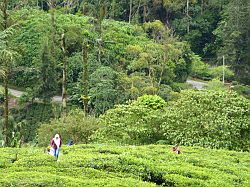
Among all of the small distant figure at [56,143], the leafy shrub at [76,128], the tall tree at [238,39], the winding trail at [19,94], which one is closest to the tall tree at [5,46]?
the leafy shrub at [76,128]

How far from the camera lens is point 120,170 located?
15656 millimetres

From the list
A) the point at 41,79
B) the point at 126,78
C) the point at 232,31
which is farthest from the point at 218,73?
the point at 41,79

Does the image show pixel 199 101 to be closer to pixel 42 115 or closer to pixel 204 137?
pixel 204 137

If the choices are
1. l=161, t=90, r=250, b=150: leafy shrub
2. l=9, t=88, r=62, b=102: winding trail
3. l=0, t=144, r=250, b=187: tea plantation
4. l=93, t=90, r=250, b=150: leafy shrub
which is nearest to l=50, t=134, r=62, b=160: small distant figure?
l=0, t=144, r=250, b=187: tea plantation

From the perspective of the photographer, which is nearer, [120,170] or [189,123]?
[120,170]

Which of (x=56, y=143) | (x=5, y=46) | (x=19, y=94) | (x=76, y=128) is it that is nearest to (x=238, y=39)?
(x=19, y=94)

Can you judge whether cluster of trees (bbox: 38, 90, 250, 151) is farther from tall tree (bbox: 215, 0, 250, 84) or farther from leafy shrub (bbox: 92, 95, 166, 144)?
tall tree (bbox: 215, 0, 250, 84)

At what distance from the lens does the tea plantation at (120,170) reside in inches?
539

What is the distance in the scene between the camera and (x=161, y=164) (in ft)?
A: 54.5

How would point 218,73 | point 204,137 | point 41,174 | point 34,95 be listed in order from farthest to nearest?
point 218,73 → point 34,95 → point 204,137 → point 41,174

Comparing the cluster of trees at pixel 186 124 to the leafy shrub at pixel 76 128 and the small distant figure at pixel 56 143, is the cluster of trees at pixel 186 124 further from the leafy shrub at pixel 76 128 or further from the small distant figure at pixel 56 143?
the small distant figure at pixel 56 143

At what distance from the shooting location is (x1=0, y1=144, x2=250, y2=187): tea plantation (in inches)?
539

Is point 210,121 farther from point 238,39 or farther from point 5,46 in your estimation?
point 238,39

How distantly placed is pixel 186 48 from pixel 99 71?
15234 millimetres
